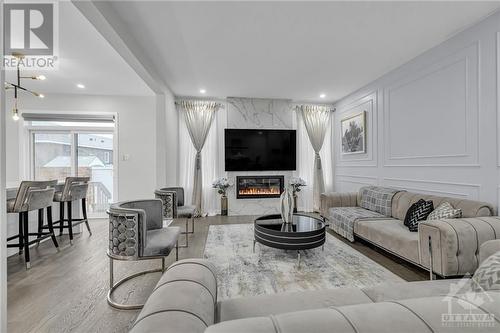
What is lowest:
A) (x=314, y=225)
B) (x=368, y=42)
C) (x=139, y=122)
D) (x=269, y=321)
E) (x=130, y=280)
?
(x=130, y=280)

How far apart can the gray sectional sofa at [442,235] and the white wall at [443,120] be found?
1.01ft

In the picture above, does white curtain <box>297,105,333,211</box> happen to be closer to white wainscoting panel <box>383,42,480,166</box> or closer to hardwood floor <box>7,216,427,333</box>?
white wainscoting panel <box>383,42,480,166</box>

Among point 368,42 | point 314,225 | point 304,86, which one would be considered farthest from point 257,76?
point 314,225

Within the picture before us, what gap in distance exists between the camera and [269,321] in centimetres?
58

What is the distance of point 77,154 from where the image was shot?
4.87 m

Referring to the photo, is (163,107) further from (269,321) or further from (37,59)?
(269,321)

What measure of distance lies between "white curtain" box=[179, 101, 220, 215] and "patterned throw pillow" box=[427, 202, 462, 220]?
4119 millimetres

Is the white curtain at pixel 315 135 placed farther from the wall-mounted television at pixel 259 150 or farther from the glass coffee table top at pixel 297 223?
the glass coffee table top at pixel 297 223

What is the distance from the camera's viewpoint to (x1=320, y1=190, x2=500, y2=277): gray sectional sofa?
1.94m

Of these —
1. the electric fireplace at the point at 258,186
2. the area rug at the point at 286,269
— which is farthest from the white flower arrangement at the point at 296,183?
the area rug at the point at 286,269

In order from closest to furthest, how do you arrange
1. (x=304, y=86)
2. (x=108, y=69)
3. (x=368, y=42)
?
1. (x=368, y=42)
2. (x=108, y=69)
3. (x=304, y=86)

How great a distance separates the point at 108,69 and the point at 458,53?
4827 millimetres

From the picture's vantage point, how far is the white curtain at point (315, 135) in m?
5.54

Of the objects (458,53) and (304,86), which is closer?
(458,53)
